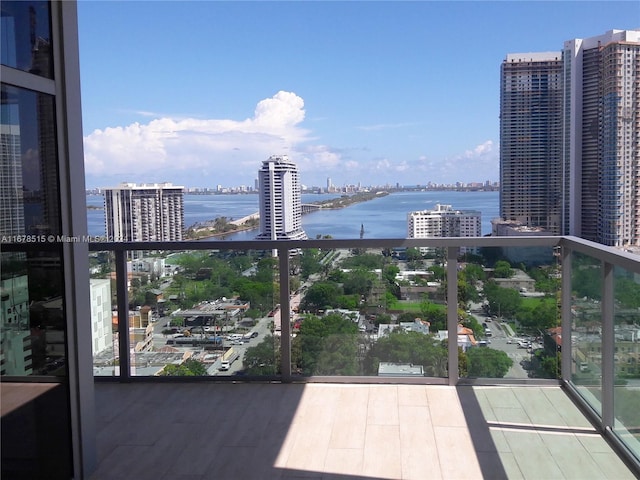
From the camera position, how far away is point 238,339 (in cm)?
382

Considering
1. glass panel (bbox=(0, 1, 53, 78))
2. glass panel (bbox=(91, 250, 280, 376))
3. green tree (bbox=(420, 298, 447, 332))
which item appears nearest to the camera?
glass panel (bbox=(0, 1, 53, 78))

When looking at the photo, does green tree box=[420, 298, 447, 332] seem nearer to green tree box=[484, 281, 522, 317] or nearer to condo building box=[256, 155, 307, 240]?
green tree box=[484, 281, 522, 317]

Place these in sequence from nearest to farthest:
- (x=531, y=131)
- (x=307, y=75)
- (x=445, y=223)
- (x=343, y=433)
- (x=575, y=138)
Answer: (x=343, y=433) → (x=445, y=223) → (x=575, y=138) → (x=531, y=131) → (x=307, y=75)

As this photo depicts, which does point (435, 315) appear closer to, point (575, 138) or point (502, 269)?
point (502, 269)

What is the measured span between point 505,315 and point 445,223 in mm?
1067

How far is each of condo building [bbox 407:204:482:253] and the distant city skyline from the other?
8.97 metres

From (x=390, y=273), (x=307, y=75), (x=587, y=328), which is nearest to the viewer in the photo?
(x=587, y=328)

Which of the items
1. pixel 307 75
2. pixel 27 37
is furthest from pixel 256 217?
pixel 307 75

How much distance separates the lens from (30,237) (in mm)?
2031

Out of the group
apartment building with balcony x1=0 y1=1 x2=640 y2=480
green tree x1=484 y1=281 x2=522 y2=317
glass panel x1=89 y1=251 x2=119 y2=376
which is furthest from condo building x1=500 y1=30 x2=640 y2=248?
glass panel x1=89 y1=251 x2=119 y2=376

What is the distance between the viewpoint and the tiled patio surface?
2.50 m

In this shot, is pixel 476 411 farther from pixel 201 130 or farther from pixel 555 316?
pixel 201 130

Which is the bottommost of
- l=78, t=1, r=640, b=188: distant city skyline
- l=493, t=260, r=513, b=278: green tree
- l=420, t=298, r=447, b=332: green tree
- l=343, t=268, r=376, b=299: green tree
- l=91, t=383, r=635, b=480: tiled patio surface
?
l=91, t=383, r=635, b=480: tiled patio surface

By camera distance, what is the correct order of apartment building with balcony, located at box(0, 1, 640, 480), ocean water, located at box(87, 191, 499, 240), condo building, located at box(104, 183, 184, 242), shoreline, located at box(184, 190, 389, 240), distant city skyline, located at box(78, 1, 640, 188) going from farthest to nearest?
distant city skyline, located at box(78, 1, 640, 188) → condo building, located at box(104, 183, 184, 242) → shoreline, located at box(184, 190, 389, 240) → ocean water, located at box(87, 191, 499, 240) → apartment building with balcony, located at box(0, 1, 640, 480)
